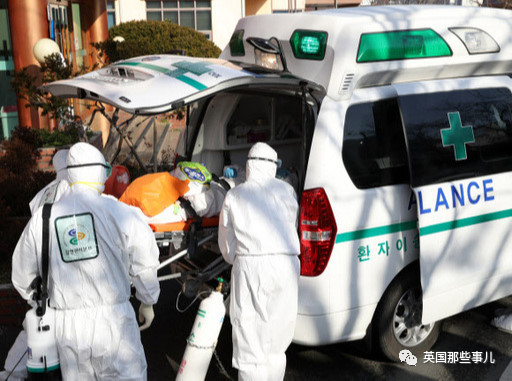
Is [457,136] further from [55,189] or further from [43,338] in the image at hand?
[43,338]

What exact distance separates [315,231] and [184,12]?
2170 cm

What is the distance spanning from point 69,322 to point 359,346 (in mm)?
2206

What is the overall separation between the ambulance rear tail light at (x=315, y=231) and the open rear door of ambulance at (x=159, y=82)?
2.54 ft

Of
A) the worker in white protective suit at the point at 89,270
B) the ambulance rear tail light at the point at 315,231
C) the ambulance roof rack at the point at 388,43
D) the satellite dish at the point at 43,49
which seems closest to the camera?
the worker in white protective suit at the point at 89,270

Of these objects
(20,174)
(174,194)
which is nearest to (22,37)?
(20,174)

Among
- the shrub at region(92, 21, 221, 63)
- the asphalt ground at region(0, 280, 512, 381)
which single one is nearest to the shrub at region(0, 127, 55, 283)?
the asphalt ground at region(0, 280, 512, 381)

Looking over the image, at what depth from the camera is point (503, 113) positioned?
4594mm

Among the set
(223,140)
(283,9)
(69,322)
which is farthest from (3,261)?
(283,9)

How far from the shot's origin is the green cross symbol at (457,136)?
429 cm

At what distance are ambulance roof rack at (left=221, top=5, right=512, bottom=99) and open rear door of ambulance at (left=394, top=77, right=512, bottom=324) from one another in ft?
0.46

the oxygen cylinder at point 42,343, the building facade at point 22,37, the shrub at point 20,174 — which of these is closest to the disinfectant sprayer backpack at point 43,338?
the oxygen cylinder at point 42,343

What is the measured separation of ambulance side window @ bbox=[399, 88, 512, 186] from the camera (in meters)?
4.14

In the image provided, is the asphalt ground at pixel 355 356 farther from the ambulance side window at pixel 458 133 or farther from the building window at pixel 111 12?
the building window at pixel 111 12

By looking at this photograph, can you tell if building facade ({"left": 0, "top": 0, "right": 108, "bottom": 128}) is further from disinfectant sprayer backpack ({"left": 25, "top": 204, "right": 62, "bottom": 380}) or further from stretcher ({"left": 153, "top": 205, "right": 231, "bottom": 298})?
disinfectant sprayer backpack ({"left": 25, "top": 204, "right": 62, "bottom": 380})
